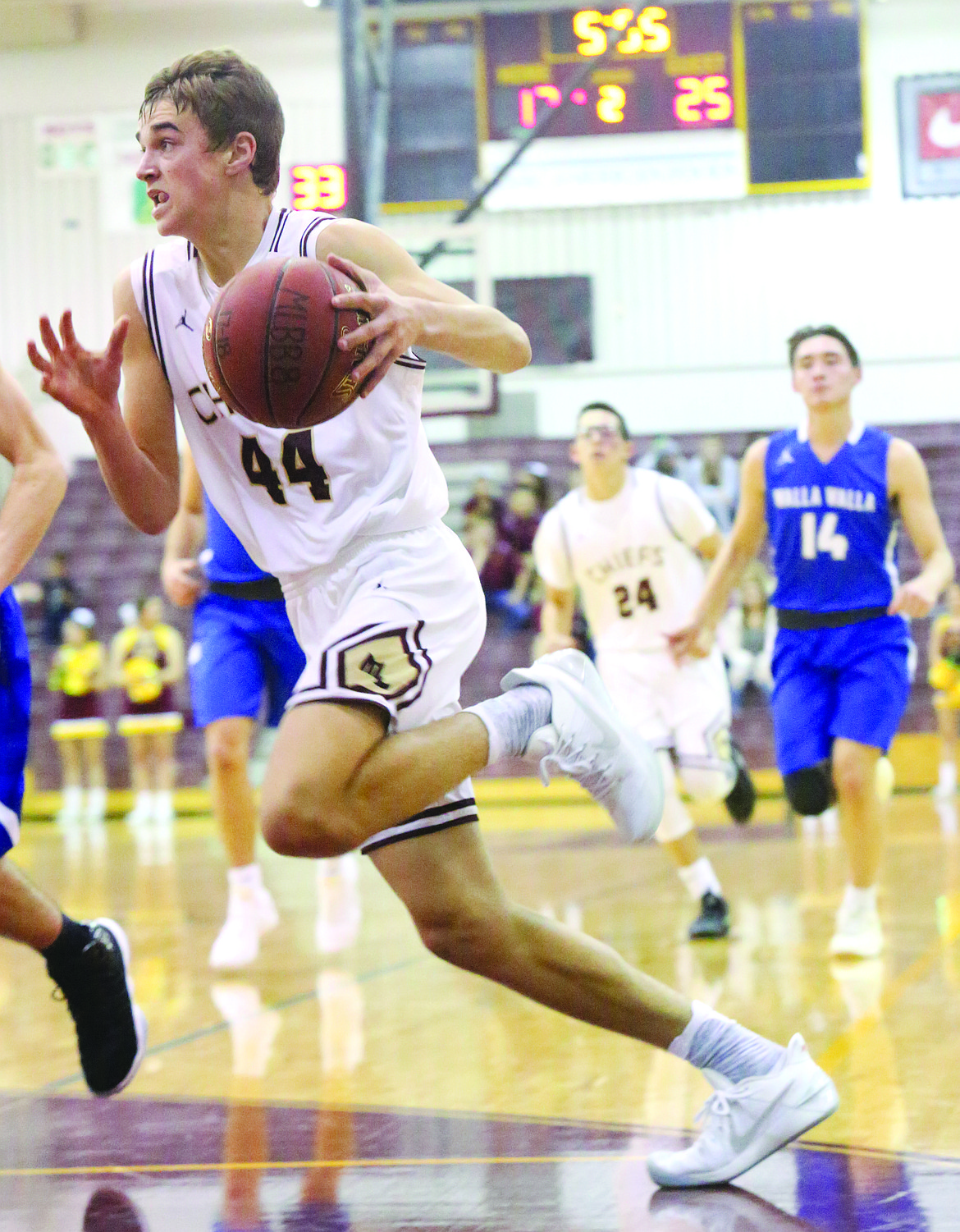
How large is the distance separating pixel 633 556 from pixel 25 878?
10.0ft

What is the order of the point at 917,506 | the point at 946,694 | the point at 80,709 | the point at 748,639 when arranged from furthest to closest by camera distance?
the point at 80,709 → the point at 748,639 → the point at 946,694 → the point at 917,506

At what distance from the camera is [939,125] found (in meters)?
14.6

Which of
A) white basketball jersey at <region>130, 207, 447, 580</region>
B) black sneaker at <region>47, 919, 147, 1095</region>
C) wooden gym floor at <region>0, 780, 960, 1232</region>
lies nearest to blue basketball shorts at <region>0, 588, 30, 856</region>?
black sneaker at <region>47, 919, 147, 1095</region>

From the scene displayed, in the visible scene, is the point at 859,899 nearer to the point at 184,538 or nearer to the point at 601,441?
the point at 601,441

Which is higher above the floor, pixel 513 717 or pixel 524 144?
pixel 524 144

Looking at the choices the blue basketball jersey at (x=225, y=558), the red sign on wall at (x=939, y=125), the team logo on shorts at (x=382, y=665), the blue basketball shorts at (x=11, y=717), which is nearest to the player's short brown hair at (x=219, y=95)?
the team logo on shorts at (x=382, y=665)

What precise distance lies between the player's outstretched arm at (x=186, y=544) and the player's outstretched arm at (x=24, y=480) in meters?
1.93

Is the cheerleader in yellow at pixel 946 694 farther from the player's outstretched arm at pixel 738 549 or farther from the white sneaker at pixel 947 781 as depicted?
the player's outstretched arm at pixel 738 549

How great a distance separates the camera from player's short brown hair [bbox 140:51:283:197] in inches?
97.6

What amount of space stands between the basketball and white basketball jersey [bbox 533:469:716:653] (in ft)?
10.8

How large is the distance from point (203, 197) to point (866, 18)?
14058mm

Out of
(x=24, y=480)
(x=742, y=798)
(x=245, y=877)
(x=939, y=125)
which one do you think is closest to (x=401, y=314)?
(x=24, y=480)

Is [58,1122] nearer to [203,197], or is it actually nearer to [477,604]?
[477,604]

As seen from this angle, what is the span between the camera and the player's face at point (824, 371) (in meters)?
4.71
